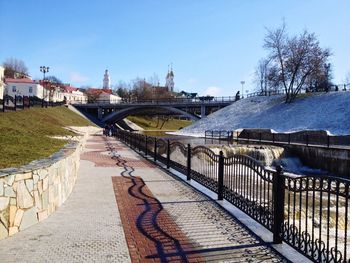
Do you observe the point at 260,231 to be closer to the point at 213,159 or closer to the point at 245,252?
the point at 245,252

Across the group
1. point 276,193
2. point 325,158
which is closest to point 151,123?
point 325,158

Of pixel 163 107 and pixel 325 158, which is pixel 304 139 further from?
pixel 163 107

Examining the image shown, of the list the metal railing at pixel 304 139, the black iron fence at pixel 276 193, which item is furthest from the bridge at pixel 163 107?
the black iron fence at pixel 276 193

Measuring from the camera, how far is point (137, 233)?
620 cm

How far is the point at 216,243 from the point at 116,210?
270cm

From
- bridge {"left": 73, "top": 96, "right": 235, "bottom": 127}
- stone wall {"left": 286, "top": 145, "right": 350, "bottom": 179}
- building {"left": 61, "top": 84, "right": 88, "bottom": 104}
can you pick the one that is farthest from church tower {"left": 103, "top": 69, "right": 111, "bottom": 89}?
stone wall {"left": 286, "top": 145, "right": 350, "bottom": 179}

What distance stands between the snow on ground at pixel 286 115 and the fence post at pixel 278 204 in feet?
115

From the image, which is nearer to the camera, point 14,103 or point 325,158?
point 325,158

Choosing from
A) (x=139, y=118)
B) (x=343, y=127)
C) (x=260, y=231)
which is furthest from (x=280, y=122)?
(x=139, y=118)

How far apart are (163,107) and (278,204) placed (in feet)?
227

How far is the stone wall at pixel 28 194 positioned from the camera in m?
5.67

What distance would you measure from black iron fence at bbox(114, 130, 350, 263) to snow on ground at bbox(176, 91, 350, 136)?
3030 centimetres

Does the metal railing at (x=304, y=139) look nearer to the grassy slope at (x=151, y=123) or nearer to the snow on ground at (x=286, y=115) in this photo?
the snow on ground at (x=286, y=115)

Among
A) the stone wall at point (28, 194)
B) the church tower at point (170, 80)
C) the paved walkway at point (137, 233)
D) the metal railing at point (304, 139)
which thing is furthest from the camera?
the church tower at point (170, 80)
